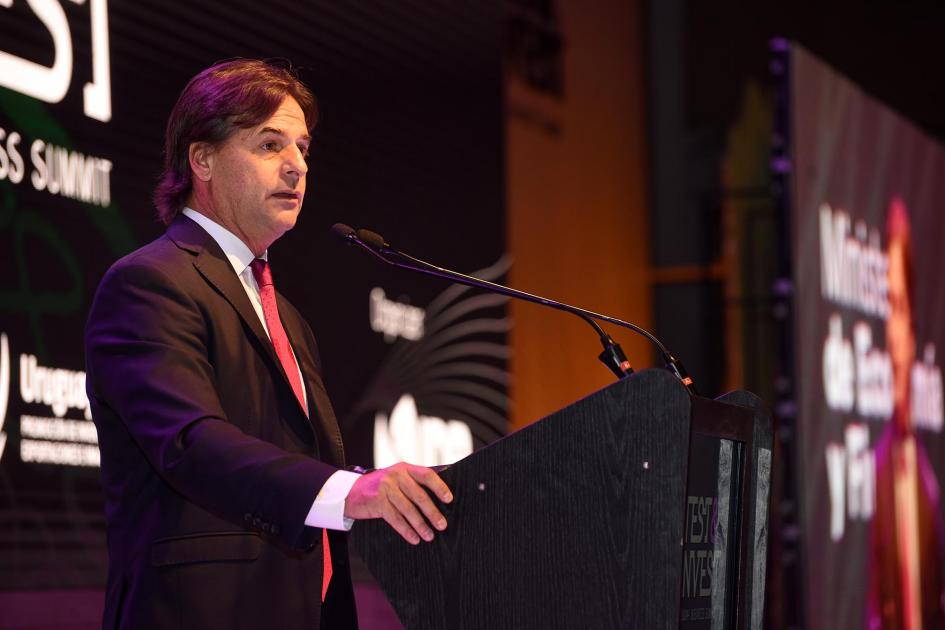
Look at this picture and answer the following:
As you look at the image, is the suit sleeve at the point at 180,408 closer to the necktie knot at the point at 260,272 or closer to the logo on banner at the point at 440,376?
the necktie knot at the point at 260,272

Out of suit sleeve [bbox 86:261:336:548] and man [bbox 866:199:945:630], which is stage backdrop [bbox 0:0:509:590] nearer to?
suit sleeve [bbox 86:261:336:548]

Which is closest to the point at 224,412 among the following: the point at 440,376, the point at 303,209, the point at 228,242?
the point at 228,242

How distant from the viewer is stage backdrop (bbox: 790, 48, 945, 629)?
490 centimetres

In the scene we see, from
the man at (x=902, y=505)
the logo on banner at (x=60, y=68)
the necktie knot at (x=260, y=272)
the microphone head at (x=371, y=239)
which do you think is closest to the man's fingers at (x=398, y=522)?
the microphone head at (x=371, y=239)

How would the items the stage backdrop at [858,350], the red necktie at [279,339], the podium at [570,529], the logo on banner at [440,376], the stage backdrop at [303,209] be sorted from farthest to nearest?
the stage backdrop at [858,350] → the logo on banner at [440,376] → the stage backdrop at [303,209] → the red necktie at [279,339] → the podium at [570,529]

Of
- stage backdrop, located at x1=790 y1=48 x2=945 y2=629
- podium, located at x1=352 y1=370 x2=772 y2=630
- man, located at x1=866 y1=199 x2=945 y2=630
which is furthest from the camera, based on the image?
man, located at x1=866 y1=199 x2=945 y2=630

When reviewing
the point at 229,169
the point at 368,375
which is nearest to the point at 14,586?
the point at 229,169

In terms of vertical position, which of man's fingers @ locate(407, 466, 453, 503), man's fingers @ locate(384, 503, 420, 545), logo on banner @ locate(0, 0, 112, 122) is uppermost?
logo on banner @ locate(0, 0, 112, 122)

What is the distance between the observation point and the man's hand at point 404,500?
1.58m

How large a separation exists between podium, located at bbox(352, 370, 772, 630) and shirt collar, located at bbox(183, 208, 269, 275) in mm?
566

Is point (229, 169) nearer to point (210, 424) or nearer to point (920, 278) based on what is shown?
point (210, 424)

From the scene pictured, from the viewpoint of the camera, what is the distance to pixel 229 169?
2082mm

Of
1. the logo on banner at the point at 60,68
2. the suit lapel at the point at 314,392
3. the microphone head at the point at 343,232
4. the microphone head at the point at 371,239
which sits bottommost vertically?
the suit lapel at the point at 314,392

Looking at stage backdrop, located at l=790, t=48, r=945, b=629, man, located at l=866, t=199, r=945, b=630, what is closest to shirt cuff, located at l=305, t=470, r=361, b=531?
stage backdrop, located at l=790, t=48, r=945, b=629
